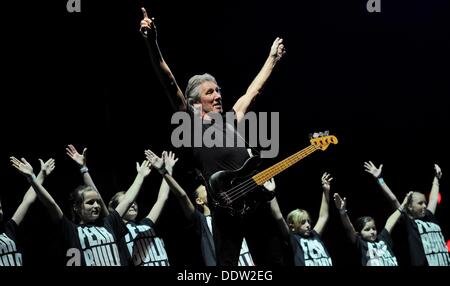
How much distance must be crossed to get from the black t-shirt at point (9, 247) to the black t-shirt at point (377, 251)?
2511 millimetres

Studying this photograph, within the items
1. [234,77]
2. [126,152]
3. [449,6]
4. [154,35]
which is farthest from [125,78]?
[449,6]

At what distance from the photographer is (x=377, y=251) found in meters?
5.09

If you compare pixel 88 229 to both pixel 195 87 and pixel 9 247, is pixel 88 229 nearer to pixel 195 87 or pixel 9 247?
pixel 9 247

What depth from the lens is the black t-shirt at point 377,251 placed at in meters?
5.03

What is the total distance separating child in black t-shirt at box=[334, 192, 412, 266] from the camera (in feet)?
16.4

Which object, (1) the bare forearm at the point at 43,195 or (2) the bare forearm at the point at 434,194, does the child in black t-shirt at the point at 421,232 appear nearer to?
(2) the bare forearm at the point at 434,194

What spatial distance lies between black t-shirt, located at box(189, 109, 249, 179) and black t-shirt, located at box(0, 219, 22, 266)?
1.52 metres

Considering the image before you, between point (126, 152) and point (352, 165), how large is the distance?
2.09 meters

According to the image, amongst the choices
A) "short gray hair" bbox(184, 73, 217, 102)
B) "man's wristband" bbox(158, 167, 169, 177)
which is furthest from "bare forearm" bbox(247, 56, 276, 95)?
"man's wristband" bbox(158, 167, 169, 177)

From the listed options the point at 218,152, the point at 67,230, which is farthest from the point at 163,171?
the point at 218,152

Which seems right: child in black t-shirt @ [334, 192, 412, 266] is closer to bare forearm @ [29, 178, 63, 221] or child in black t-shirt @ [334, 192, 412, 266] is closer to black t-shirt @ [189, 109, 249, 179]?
black t-shirt @ [189, 109, 249, 179]

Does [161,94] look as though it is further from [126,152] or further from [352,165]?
[352,165]

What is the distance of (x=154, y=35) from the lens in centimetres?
304

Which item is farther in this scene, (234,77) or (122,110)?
(234,77)
